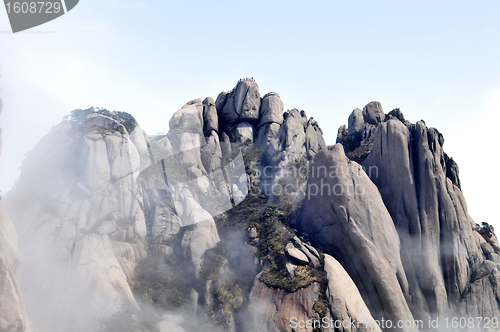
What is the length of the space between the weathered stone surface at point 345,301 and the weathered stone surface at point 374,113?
29919 mm

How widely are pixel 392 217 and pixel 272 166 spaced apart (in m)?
19.2

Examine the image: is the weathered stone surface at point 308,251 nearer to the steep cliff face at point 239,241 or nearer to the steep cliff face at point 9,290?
the steep cliff face at point 239,241

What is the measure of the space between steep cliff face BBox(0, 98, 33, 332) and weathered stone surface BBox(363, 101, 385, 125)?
1912 inches

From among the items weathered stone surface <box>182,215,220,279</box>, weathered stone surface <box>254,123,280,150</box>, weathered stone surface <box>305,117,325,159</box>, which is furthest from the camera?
weathered stone surface <box>254,123,280,150</box>

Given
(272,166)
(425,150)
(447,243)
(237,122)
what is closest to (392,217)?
(447,243)

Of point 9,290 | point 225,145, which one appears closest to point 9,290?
point 9,290

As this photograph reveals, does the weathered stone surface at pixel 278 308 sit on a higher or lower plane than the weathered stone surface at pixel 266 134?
lower

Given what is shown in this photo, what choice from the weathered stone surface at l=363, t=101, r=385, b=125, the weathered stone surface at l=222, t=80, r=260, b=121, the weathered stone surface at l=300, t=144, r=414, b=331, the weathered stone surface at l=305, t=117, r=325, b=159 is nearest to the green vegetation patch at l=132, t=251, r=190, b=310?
the weathered stone surface at l=300, t=144, r=414, b=331

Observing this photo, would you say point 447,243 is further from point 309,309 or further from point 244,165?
point 244,165

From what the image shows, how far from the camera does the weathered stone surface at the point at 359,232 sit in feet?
103

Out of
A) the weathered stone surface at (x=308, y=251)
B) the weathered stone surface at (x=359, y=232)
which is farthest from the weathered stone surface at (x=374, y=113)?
the weathered stone surface at (x=308, y=251)

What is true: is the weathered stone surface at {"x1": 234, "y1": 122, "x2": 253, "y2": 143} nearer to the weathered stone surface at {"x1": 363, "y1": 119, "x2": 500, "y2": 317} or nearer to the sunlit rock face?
the sunlit rock face

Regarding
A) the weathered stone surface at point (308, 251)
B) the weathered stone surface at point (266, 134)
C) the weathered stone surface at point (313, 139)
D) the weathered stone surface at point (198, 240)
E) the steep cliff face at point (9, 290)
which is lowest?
the weathered stone surface at point (308, 251)

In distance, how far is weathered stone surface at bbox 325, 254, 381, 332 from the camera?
27803 mm
